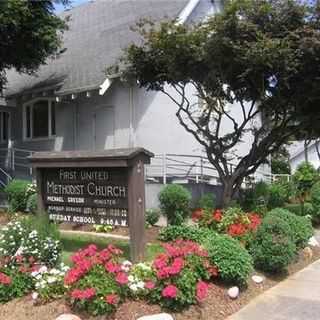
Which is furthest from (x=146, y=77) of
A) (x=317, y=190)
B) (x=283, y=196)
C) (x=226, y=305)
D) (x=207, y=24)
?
(x=226, y=305)

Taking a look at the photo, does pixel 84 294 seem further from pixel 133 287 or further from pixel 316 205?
pixel 316 205

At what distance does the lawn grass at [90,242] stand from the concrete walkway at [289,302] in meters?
1.96

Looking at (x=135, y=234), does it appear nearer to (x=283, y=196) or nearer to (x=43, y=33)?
(x=43, y=33)

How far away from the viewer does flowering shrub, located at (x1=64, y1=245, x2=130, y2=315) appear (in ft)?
21.9

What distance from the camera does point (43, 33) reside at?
56.5 ft

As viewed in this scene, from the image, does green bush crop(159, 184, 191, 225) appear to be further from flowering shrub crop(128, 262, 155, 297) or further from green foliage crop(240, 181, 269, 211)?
flowering shrub crop(128, 262, 155, 297)

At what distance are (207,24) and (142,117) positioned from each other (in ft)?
20.0

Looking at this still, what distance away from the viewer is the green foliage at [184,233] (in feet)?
32.7

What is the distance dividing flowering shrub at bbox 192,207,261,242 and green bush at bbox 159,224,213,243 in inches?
20.2

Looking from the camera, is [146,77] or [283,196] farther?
[283,196]

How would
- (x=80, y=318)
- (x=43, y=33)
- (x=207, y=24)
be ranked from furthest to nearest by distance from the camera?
(x=43, y=33)
(x=207, y=24)
(x=80, y=318)

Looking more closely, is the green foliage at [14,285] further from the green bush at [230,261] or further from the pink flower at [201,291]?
the green bush at [230,261]

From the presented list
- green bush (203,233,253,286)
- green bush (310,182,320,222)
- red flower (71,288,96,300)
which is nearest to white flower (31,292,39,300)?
red flower (71,288,96,300)

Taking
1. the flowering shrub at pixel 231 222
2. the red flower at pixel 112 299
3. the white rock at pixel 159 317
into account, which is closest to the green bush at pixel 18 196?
the flowering shrub at pixel 231 222
